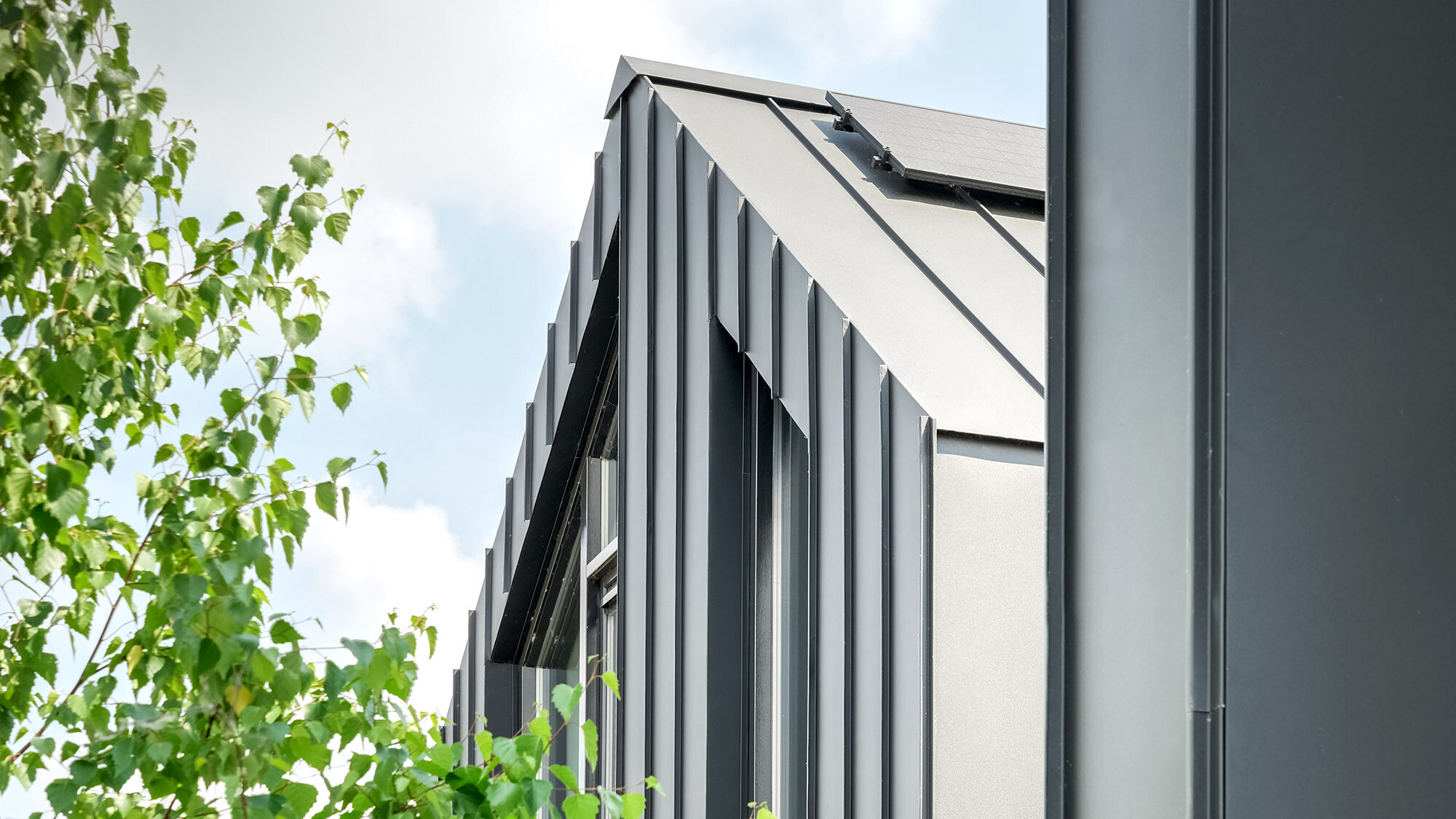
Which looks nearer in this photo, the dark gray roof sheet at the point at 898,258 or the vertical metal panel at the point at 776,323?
the dark gray roof sheet at the point at 898,258

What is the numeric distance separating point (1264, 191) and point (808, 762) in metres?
4.29

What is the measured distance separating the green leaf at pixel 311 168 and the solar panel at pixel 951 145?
18.6 ft

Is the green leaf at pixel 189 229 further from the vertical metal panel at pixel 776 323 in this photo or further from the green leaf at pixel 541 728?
the vertical metal panel at pixel 776 323

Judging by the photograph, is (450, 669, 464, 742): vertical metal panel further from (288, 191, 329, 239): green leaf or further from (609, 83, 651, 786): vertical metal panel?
(288, 191, 329, 239): green leaf

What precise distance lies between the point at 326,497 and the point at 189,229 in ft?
3.14

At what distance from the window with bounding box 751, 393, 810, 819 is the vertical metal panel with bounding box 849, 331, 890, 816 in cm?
108

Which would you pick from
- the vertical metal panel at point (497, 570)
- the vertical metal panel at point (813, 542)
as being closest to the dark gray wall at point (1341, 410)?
the vertical metal panel at point (813, 542)

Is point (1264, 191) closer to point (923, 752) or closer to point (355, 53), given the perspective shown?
point (923, 752)

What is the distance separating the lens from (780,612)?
300 inches

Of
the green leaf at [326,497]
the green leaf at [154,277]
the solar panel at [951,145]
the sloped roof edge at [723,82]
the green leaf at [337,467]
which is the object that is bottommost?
the green leaf at [326,497]

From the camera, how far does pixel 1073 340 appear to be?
3338mm

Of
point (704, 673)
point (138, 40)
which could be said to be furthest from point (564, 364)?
point (138, 40)

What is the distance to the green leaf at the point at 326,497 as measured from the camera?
326 cm

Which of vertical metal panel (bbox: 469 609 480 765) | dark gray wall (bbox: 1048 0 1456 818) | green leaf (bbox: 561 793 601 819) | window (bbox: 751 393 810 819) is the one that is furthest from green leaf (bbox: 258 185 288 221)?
vertical metal panel (bbox: 469 609 480 765)
